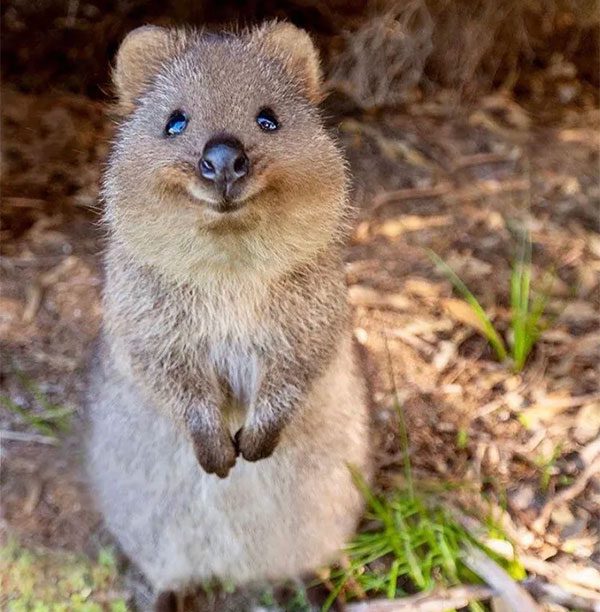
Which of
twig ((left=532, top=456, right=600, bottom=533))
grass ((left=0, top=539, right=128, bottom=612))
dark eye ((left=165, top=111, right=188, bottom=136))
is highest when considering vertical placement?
dark eye ((left=165, top=111, right=188, bottom=136))

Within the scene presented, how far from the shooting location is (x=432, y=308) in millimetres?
5195

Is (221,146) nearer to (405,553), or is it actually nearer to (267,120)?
(267,120)

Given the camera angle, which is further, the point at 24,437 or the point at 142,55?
the point at 24,437

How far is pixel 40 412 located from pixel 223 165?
8.33 ft

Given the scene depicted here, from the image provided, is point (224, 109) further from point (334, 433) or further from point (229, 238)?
point (334, 433)

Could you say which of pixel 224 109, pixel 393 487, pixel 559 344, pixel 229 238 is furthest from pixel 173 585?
pixel 559 344

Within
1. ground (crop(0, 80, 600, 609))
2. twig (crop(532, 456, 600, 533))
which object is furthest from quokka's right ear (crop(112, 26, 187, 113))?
twig (crop(532, 456, 600, 533))

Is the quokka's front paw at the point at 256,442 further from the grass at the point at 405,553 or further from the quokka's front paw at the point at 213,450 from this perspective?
the grass at the point at 405,553

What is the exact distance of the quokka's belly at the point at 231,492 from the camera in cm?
357

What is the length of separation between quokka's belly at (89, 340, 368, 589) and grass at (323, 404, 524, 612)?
194mm

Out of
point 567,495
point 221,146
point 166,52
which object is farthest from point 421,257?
point 221,146

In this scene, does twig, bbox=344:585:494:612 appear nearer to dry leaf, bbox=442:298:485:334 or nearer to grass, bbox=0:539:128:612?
grass, bbox=0:539:128:612

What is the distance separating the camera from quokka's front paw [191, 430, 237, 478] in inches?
130

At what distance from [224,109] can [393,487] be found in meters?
2.22
